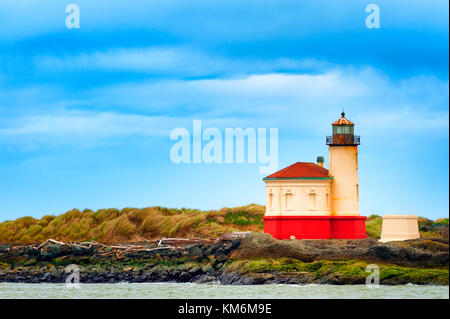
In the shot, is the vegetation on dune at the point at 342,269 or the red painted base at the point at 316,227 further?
the red painted base at the point at 316,227

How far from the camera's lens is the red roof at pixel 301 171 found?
108 ft

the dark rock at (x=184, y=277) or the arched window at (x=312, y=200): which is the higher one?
the arched window at (x=312, y=200)

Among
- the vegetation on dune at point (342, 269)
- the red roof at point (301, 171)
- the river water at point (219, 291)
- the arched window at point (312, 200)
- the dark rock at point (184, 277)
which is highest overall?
the red roof at point (301, 171)

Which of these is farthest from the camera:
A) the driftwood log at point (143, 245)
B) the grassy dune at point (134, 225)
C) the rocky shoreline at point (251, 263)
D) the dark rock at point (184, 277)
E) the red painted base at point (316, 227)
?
the grassy dune at point (134, 225)

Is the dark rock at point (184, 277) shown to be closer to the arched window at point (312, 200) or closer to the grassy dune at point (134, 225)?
the arched window at point (312, 200)

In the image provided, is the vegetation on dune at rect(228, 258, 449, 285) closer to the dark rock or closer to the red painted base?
the dark rock

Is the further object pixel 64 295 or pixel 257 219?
pixel 257 219

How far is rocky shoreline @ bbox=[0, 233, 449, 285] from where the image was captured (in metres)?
28.4

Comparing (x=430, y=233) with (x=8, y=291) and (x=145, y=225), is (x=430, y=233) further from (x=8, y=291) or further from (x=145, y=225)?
(x=8, y=291)

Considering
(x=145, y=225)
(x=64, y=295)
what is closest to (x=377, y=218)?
(x=145, y=225)

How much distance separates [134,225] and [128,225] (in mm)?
275

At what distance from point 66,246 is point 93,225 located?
23.2 feet

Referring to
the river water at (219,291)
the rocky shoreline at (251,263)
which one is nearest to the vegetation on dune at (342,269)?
the rocky shoreline at (251,263)
